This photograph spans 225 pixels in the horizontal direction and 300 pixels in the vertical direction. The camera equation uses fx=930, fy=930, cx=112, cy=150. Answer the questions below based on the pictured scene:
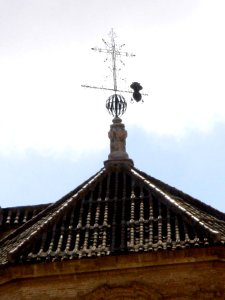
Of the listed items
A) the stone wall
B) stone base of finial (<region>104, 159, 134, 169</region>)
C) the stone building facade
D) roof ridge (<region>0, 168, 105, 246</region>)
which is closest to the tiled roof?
roof ridge (<region>0, 168, 105, 246</region>)

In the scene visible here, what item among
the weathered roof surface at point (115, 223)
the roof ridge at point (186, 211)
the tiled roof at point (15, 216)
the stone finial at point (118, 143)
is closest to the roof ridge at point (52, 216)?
the weathered roof surface at point (115, 223)

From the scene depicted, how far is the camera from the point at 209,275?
17.7 metres

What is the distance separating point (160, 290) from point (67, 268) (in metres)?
1.84

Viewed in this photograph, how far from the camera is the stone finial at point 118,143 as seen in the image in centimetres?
2183

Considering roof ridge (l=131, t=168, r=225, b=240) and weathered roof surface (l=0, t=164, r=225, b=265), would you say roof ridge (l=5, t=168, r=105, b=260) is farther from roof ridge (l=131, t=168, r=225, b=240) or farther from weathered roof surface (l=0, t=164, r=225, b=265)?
roof ridge (l=131, t=168, r=225, b=240)

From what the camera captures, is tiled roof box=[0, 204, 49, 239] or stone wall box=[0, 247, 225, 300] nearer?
stone wall box=[0, 247, 225, 300]

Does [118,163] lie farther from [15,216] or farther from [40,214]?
[15,216]

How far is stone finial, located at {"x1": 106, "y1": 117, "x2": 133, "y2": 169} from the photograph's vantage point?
21828 mm

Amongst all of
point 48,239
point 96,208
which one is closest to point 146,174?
point 96,208

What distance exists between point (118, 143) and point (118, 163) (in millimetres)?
873

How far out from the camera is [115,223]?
19031mm

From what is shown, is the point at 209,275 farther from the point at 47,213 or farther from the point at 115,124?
the point at 115,124

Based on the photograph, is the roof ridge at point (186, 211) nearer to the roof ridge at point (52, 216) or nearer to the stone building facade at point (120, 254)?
the stone building facade at point (120, 254)

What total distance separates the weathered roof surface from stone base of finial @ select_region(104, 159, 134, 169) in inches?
4.9
